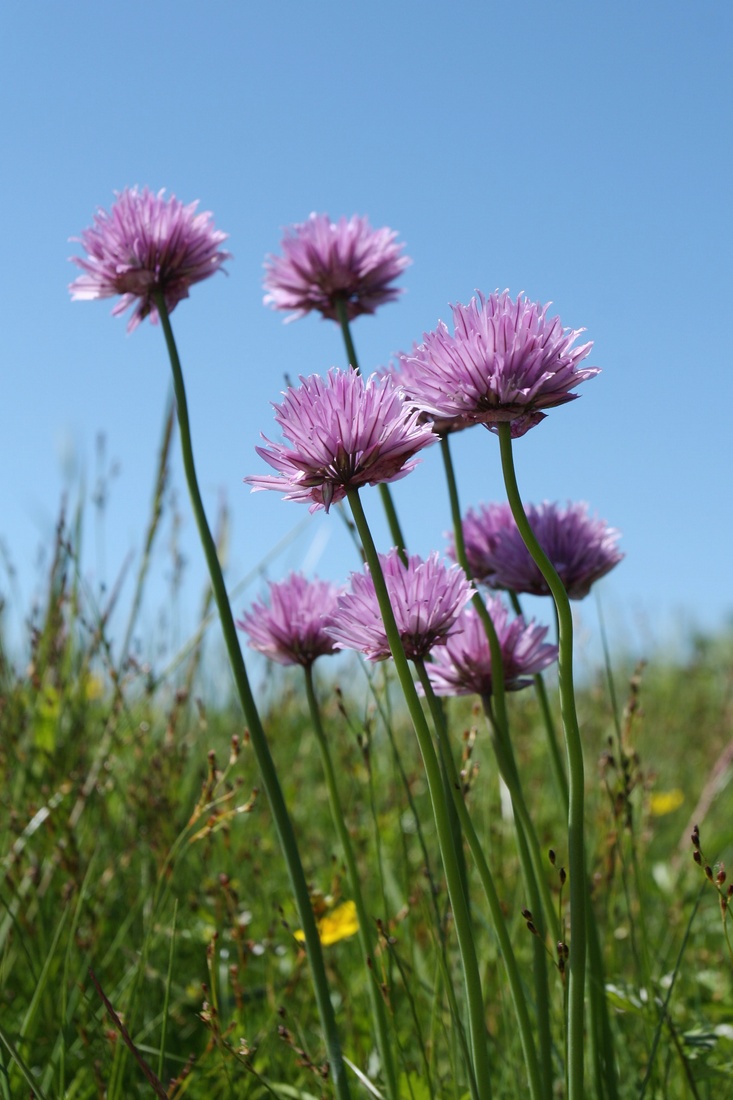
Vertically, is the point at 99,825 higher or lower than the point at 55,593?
lower

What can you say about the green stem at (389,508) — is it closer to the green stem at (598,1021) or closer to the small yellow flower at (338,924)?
the green stem at (598,1021)

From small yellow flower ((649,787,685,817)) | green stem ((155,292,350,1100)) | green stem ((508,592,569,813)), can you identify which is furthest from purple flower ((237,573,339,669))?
small yellow flower ((649,787,685,817))

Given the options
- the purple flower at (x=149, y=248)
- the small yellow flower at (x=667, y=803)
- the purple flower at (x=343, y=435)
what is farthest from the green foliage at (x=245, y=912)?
the purple flower at (x=149, y=248)

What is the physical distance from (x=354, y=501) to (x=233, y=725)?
2.22 metres

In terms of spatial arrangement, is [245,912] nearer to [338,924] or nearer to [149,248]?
[338,924]

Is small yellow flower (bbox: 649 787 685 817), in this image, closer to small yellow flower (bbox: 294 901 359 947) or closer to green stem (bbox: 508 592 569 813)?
small yellow flower (bbox: 294 901 359 947)

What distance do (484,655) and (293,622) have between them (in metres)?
0.24

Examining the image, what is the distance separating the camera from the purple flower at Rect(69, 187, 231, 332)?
3.96 ft

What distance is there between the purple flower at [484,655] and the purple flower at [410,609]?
13cm

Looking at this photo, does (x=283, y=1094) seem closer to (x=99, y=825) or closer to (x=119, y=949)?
(x=119, y=949)

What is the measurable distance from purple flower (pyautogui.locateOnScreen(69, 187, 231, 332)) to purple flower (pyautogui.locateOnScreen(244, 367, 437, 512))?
461mm

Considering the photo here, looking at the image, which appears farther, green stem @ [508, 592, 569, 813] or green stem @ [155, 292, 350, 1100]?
green stem @ [508, 592, 569, 813]

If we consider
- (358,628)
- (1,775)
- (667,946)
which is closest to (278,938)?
(1,775)

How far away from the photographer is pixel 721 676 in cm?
486
